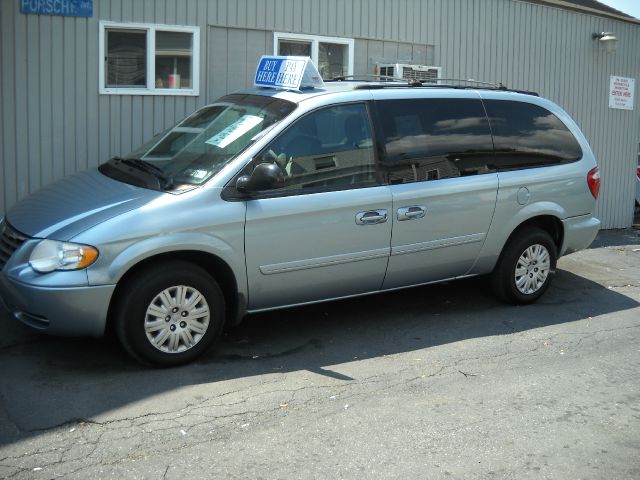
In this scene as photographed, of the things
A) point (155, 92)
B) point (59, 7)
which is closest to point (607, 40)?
point (155, 92)

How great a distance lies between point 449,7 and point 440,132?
4406mm

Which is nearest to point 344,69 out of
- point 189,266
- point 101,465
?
point 189,266

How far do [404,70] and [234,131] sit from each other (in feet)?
14.9

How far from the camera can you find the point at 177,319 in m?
5.50

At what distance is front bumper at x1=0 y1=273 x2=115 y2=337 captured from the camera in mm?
5121

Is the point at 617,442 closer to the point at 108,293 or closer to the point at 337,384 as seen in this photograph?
the point at 337,384

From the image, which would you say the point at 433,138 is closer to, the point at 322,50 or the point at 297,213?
the point at 297,213

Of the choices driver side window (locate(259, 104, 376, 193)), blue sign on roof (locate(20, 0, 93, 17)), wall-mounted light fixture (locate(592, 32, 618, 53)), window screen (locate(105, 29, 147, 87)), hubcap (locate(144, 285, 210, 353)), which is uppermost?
wall-mounted light fixture (locate(592, 32, 618, 53))

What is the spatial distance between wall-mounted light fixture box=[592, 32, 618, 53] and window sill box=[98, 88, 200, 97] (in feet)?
21.4

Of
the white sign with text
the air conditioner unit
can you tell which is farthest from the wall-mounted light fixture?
the air conditioner unit

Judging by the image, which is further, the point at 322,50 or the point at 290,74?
the point at 322,50

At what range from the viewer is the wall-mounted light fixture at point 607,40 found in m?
11.8

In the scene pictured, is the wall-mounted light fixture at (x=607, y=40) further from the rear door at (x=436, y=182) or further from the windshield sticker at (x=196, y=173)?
the windshield sticker at (x=196, y=173)

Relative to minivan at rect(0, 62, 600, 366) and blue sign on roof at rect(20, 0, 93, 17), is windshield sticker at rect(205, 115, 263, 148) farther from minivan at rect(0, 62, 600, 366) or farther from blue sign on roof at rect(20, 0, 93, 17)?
blue sign on roof at rect(20, 0, 93, 17)
